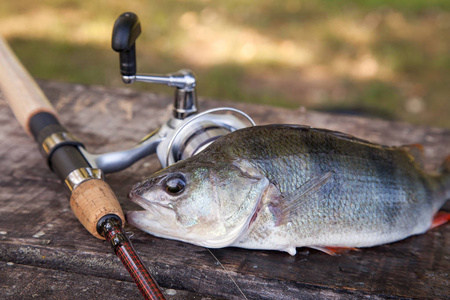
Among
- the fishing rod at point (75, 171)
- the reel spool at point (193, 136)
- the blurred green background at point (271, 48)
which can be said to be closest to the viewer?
the fishing rod at point (75, 171)

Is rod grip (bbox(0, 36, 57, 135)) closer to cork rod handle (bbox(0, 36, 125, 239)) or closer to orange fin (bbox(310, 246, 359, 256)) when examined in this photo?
cork rod handle (bbox(0, 36, 125, 239))

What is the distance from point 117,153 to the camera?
1.50 meters

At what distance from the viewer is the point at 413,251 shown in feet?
4.50

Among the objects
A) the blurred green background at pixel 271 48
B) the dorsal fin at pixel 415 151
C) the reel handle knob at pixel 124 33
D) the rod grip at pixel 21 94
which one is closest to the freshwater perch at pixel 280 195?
the dorsal fin at pixel 415 151

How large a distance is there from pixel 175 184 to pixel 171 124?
35 centimetres

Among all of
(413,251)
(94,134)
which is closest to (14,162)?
(94,134)

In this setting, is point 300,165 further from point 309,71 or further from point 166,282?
point 309,71

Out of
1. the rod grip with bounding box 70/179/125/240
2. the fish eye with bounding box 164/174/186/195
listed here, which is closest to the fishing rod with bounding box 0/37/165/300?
the rod grip with bounding box 70/179/125/240

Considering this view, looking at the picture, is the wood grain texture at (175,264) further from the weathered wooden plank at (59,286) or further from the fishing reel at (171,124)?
the fishing reel at (171,124)

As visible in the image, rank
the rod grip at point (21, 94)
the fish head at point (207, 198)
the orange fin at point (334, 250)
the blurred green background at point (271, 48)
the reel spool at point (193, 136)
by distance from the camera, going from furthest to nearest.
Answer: the blurred green background at point (271, 48) < the rod grip at point (21, 94) < the reel spool at point (193, 136) < the orange fin at point (334, 250) < the fish head at point (207, 198)

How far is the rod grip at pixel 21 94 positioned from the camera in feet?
5.32

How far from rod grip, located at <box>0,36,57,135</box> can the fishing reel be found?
30 centimetres

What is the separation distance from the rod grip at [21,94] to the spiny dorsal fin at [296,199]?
849 mm

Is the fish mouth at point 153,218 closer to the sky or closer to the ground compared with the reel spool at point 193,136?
closer to the ground
